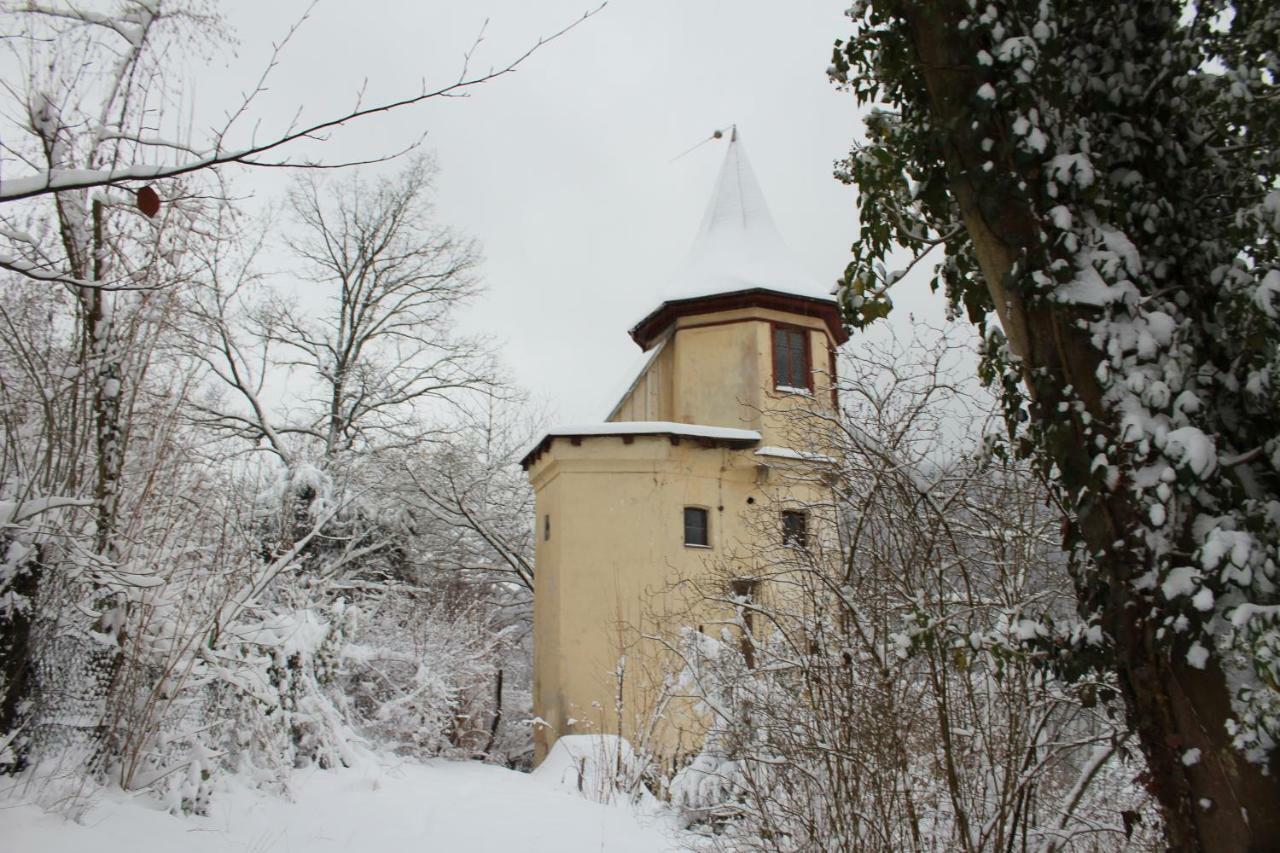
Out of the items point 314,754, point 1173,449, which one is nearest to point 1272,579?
point 1173,449

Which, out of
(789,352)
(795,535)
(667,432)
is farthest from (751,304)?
(795,535)

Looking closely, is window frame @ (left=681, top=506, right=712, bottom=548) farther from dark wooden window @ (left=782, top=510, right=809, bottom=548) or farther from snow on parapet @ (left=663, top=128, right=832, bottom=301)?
dark wooden window @ (left=782, top=510, right=809, bottom=548)

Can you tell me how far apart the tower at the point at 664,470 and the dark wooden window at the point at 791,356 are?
3 centimetres

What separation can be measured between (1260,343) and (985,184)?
1.14m

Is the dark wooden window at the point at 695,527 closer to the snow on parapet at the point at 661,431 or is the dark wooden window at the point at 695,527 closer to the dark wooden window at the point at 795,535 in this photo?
the snow on parapet at the point at 661,431

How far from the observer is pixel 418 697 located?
1381 cm

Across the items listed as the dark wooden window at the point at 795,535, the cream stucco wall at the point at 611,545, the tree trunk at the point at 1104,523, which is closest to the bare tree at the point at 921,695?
the dark wooden window at the point at 795,535

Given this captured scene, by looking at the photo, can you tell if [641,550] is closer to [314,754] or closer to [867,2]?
[314,754]

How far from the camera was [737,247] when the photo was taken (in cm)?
1911

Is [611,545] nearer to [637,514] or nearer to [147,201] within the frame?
[637,514]

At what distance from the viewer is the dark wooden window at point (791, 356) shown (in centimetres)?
1745

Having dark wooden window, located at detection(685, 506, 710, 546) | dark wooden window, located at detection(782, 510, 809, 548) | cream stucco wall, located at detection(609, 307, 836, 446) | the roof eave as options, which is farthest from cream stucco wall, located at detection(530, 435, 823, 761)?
dark wooden window, located at detection(782, 510, 809, 548)

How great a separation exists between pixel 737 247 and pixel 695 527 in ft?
21.6

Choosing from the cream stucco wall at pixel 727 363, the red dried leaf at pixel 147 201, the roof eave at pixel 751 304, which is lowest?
the red dried leaf at pixel 147 201
